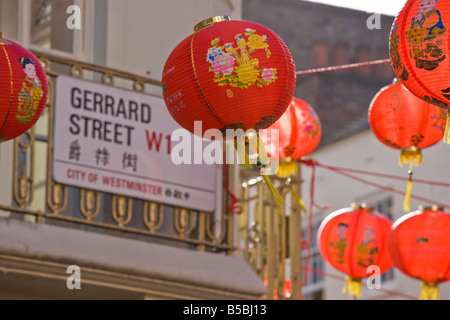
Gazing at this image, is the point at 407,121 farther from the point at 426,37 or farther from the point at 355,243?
the point at 426,37

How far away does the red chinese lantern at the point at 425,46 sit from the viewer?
7.55m

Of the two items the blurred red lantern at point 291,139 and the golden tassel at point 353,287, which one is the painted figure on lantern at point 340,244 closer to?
the golden tassel at point 353,287

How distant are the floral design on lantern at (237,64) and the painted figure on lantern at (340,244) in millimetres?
5229

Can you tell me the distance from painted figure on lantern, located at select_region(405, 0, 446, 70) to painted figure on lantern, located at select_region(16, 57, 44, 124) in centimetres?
255

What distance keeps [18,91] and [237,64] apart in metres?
1.58

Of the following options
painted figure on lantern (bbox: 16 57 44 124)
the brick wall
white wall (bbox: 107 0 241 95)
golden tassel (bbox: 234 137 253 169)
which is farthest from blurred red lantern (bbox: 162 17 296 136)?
the brick wall

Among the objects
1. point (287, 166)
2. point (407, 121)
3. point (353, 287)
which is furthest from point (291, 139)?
point (353, 287)

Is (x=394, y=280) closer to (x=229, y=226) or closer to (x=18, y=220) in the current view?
(x=229, y=226)

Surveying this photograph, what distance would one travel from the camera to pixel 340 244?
1284cm

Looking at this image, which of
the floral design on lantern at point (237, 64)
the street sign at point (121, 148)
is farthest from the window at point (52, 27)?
the floral design on lantern at point (237, 64)

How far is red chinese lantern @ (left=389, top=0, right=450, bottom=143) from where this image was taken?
755 cm

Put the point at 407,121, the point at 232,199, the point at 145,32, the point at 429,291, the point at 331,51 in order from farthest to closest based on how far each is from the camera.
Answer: the point at 331,51 < the point at 429,291 < the point at 145,32 < the point at 232,199 < the point at 407,121

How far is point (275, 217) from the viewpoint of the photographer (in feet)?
41.1

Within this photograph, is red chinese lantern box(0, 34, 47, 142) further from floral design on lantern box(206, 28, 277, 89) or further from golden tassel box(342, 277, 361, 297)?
golden tassel box(342, 277, 361, 297)
